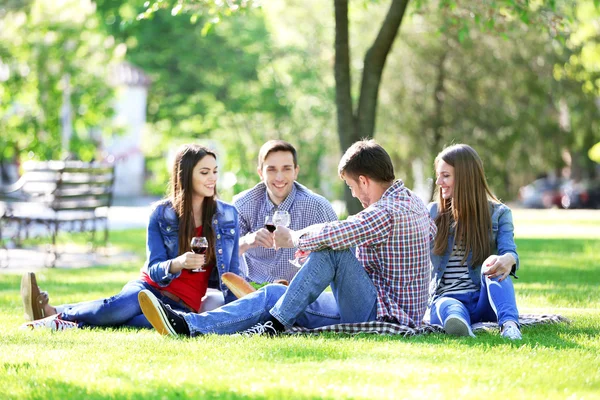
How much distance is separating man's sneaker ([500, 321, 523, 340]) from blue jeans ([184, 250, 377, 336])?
2.70 feet

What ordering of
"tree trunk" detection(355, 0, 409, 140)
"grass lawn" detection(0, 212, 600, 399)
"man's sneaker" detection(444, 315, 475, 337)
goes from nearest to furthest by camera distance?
1. "grass lawn" detection(0, 212, 600, 399)
2. "man's sneaker" detection(444, 315, 475, 337)
3. "tree trunk" detection(355, 0, 409, 140)

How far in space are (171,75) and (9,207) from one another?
3093 cm

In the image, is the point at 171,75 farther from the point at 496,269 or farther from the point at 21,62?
the point at 496,269

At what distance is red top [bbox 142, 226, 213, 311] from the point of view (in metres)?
7.20

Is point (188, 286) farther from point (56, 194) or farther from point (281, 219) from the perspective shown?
point (56, 194)

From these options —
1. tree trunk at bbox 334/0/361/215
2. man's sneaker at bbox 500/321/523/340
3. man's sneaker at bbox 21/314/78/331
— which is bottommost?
man's sneaker at bbox 21/314/78/331

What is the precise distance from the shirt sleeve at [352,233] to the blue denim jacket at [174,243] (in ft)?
3.43

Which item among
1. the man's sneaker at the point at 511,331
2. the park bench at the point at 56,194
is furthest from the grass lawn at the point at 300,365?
the park bench at the point at 56,194

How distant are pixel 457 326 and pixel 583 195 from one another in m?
37.7

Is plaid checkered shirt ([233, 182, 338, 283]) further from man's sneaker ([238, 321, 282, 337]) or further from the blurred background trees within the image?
the blurred background trees

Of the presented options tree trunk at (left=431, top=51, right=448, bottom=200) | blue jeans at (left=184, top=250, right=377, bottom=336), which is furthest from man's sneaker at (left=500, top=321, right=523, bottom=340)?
tree trunk at (left=431, top=51, right=448, bottom=200)

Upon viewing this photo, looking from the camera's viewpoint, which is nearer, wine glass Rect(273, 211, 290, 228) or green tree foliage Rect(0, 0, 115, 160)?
wine glass Rect(273, 211, 290, 228)

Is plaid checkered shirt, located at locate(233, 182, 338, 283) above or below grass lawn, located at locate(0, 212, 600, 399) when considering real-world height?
above

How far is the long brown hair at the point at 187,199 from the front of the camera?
286 inches
